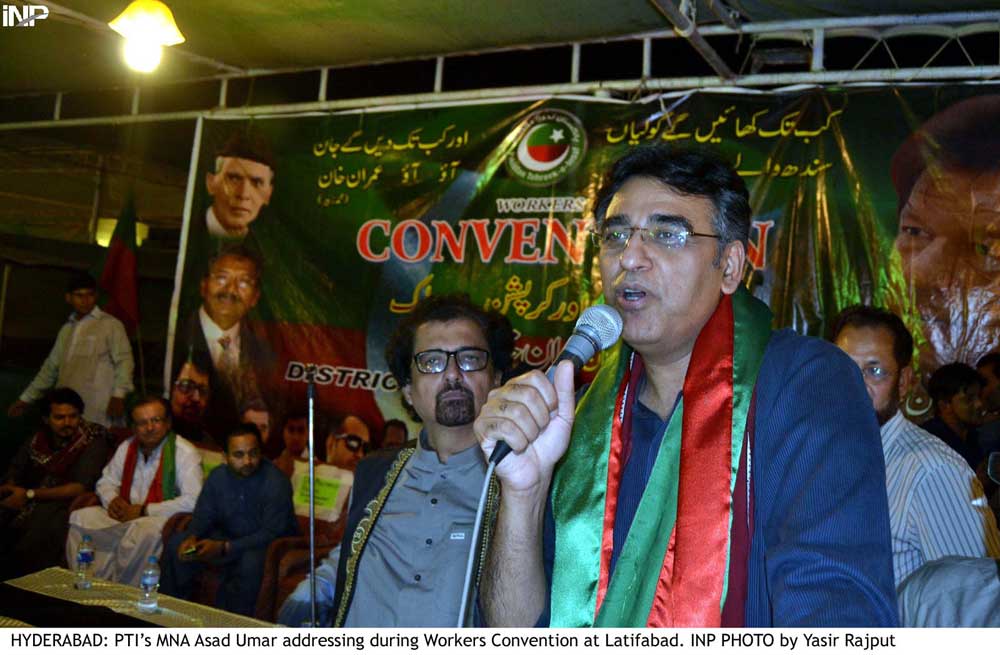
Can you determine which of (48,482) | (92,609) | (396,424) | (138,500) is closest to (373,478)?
(92,609)

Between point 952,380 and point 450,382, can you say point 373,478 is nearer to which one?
Result: point 450,382

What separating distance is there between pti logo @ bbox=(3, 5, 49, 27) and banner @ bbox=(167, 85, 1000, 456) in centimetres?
128

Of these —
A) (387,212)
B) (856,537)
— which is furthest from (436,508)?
(387,212)

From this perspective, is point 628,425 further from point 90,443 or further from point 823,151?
point 90,443

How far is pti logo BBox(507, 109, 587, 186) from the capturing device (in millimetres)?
5141

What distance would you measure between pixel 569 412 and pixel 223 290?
5.16 metres

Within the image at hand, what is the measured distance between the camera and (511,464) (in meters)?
1.48

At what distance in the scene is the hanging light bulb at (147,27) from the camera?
4594 millimetres

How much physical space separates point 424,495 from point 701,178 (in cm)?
Answer: 161

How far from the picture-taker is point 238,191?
20.4 feet

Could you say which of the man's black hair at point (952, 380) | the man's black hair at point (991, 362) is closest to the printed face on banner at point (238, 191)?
the man's black hair at point (952, 380)

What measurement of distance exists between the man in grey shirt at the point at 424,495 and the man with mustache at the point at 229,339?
3116 millimetres

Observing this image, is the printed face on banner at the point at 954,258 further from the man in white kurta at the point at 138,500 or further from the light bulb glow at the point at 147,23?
the man in white kurta at the point at 138,500

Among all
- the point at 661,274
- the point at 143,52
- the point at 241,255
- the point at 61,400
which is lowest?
the point at 661,274
